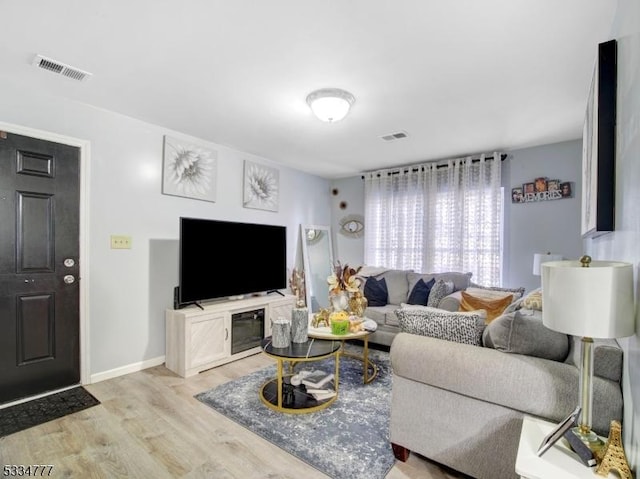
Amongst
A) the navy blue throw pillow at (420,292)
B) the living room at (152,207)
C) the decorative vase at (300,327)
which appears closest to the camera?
the living room at (152,207)

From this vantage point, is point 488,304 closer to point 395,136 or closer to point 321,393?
point 321,393

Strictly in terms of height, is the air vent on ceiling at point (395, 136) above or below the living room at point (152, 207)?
above

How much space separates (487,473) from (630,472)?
0.67 meters

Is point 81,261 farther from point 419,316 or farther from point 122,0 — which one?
point 419,316

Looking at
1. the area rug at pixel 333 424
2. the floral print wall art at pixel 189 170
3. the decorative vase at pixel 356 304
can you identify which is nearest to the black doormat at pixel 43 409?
the area rug at pixel 333 424

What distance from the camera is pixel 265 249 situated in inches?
156

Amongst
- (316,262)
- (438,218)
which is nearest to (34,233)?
(316,262)

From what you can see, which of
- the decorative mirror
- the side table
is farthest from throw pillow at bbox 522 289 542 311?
the decorative mirror

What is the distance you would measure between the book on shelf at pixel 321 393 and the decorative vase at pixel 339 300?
0.73 meters

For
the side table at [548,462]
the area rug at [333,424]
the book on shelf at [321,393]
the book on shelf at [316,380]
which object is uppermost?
the side table at [548,462]

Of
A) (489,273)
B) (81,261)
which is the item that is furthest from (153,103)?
(489,273)

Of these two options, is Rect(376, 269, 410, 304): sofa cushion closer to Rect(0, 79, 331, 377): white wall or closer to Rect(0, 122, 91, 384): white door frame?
Rect(0, 79, 331, 377): white wall

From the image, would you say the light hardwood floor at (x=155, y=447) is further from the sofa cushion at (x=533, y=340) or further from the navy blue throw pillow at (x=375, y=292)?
the navy blue throw pillow at (x=375, y=292)

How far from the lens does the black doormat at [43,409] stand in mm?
2160
